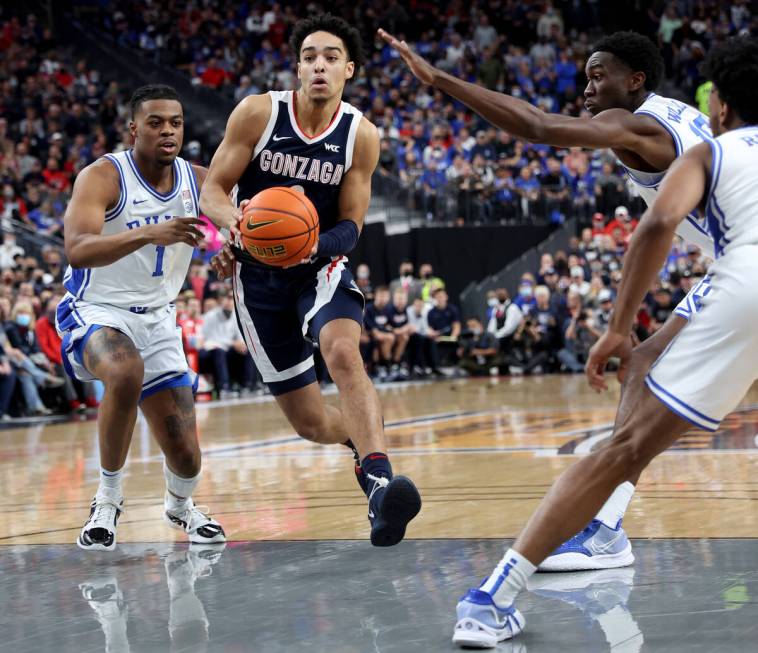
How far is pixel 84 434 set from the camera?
11.4 metres

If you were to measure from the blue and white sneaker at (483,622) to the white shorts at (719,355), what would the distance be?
83cm

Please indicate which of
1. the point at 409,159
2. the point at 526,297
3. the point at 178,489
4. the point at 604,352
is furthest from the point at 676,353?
the point at 409,159

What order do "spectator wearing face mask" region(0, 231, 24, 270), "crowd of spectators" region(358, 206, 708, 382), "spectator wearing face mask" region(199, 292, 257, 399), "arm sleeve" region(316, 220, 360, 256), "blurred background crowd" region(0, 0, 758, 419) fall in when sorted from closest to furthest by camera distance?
"arm sleeve" region(316, 220, 360, 256), "spectator wearing face mask" region(199, 292, 257, 399), "blurred background crowd" region(0, 0, 758, 419), "spectator wearing face mask" region(0, 231, 24, 270), "crowd of spectators" region(358, 206, 708, 382)

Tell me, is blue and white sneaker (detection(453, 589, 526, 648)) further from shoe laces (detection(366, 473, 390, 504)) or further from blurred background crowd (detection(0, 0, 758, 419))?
blurred background crowd (detection(0, 0, 758, 419))

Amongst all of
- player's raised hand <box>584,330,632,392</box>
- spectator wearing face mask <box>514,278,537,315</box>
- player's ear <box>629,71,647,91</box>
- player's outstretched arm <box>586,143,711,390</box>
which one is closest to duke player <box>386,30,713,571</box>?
player's ear <box>629,71,647,91</box>

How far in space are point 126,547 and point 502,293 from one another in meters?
13.6

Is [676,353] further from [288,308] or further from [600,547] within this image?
[288,308]

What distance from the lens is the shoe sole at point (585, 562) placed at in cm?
468

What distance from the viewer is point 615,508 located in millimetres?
4852

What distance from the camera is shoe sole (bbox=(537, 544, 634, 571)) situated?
4684 mm

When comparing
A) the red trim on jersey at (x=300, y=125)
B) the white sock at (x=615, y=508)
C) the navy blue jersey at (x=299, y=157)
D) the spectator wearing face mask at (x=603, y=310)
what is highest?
the red trim on jersey at (x=300, y=125)

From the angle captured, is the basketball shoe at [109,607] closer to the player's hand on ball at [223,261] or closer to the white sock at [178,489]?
the white sock at [178,489]

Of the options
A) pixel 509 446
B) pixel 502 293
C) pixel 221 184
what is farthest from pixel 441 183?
pixel 221 184

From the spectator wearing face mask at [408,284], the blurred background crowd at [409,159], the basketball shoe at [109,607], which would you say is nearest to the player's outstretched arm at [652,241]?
the basketball shoe at [109,607]
